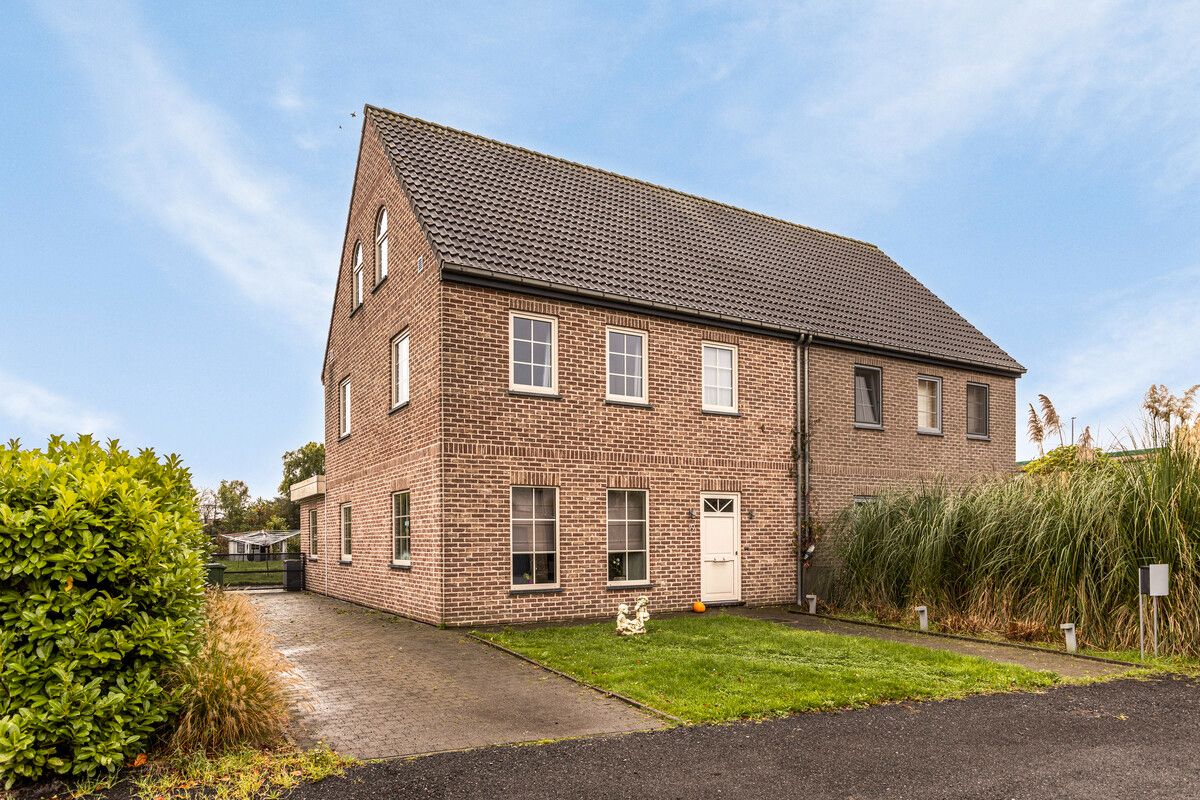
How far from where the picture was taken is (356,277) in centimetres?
1941

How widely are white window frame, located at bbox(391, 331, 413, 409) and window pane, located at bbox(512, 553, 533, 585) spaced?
11.5 feet

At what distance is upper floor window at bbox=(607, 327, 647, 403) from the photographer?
15016mm

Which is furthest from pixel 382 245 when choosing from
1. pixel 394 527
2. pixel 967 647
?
pixel 967 647

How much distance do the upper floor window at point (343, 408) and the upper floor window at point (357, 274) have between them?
1.97 metres

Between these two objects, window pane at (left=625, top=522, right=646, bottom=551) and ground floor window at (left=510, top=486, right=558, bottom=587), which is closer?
ground floor window at (left=510, top=486, right=558, bottom=587)

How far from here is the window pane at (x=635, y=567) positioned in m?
14.8

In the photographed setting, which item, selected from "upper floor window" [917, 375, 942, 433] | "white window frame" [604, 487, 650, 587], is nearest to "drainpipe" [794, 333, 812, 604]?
"white window frame" [604, 487, 650, 587]

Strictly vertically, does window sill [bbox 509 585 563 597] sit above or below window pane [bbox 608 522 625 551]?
below

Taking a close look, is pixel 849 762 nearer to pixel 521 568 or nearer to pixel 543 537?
pixel 521 568

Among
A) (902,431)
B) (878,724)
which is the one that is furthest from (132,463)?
(902,431)

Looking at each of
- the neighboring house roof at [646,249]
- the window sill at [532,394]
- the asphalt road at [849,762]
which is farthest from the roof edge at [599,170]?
the asphalt road at [849,762]

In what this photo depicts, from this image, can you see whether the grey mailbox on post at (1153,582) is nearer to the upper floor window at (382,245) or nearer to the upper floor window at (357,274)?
the upper floor window at (382,245)

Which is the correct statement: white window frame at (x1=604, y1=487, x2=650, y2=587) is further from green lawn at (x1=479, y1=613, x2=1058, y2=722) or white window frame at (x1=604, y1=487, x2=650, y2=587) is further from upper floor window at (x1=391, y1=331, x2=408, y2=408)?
upper floor window at (x1=391, y1=331, x2=408, y2=408)

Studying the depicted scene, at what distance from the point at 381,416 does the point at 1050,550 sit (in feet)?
38.7
